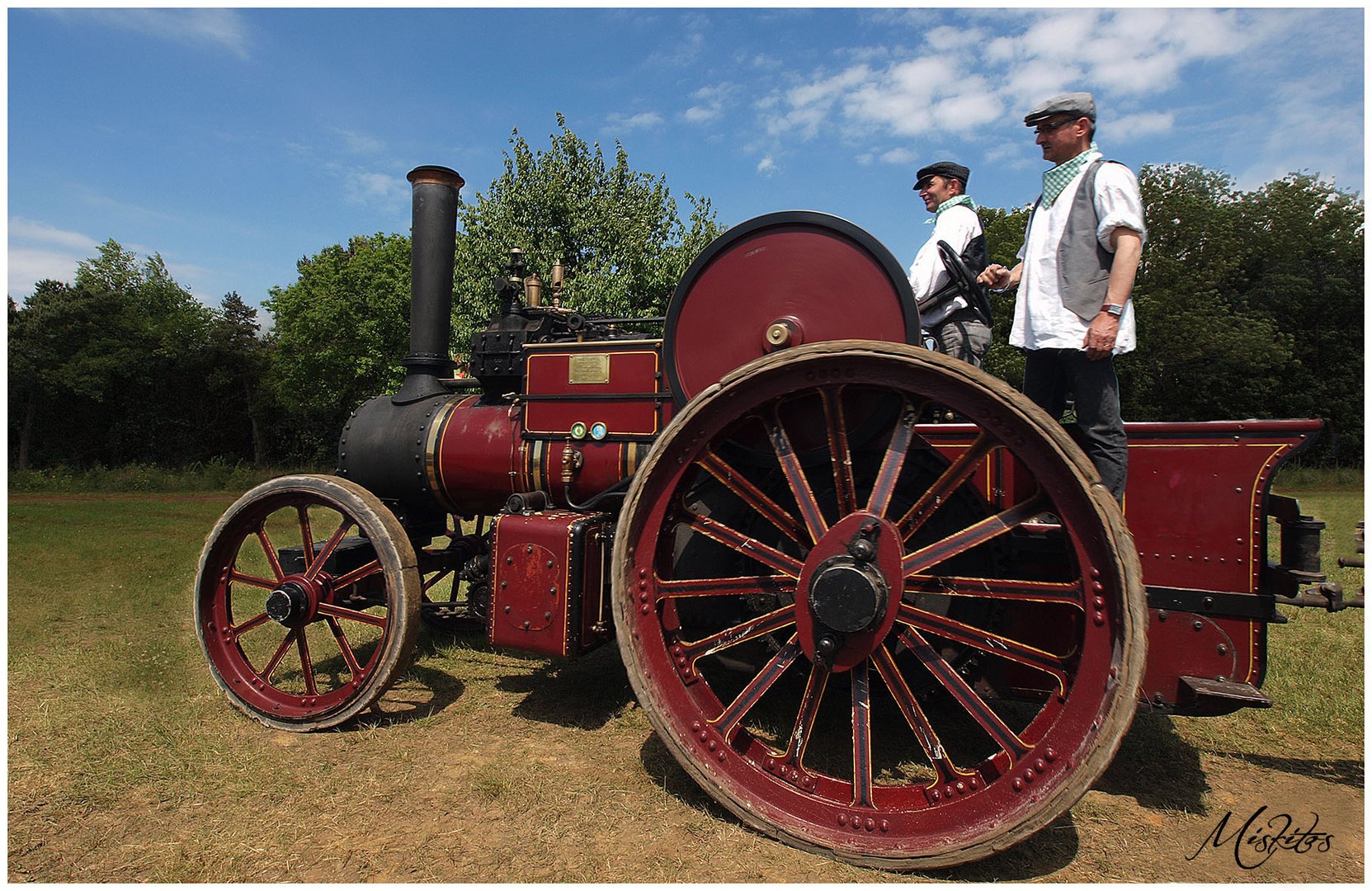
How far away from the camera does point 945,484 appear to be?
257cm

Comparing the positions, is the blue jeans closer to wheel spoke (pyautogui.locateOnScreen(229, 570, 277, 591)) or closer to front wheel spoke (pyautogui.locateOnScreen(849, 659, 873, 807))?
front wheel spoke (pyautogui.locateOnScreen(849, 659, 873, 807))

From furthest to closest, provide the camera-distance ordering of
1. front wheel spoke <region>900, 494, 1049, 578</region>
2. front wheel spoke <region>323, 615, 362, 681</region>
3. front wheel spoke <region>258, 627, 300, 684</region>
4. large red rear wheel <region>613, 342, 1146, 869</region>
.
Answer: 1. front wheel spoke <region>258, 627, 300, 684</region>
2. front wheel spoke <region>323, 615, 362, 681</region>
3. front wheel spoke <region>900, 494, 1049, 578</region>
4. large red rear wheel <region>613, 342, 1146, 869</region>

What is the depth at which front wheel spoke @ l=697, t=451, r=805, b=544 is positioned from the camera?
2791mm

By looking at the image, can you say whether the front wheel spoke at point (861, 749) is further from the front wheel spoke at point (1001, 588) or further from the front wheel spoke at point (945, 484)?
the front wheel spoke at point (945, 484)

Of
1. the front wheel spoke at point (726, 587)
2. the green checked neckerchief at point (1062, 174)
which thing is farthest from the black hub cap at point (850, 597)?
the green checked neckerchief at point (1062, 174)

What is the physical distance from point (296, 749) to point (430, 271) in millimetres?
2512

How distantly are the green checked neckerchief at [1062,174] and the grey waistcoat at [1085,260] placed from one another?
0.08 m

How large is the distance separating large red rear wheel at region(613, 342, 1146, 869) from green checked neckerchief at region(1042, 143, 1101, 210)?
880 millimetres

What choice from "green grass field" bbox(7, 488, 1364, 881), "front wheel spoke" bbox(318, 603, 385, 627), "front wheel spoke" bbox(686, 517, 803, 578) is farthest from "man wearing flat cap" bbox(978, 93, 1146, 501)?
"front wheel spoke" bbox(318, 603, 385, 627)

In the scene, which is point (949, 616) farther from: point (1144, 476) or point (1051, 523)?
point (1144, 476)

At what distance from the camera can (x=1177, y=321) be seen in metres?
23.2

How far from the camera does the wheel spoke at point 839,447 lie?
2615mm

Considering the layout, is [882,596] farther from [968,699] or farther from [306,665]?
[306,665]

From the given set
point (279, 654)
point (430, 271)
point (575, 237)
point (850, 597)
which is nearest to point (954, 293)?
point (850, 597)
